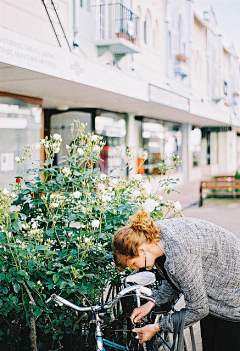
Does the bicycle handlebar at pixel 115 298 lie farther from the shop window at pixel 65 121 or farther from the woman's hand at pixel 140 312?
the shop window at pixel 65 121

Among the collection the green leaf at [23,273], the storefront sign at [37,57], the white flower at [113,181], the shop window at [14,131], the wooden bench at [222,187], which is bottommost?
the wooden bench at [222,187]

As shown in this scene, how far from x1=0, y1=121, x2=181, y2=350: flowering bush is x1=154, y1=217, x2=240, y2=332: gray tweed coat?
0.48 m

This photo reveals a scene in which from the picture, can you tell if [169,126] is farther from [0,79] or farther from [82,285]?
[82,285]

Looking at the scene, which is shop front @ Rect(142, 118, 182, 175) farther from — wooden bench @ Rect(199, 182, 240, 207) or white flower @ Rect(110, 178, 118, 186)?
white flower @ Rect(110, 178, 118, 186)

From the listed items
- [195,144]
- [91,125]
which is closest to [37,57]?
[91,125]

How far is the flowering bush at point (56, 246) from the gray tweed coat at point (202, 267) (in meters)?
0.48

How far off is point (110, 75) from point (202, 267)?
11233mm

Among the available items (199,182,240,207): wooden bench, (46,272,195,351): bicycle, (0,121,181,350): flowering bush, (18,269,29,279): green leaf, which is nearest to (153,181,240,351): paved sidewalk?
(199,182,240,207): wooden bench

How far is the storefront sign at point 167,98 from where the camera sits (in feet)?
53.5

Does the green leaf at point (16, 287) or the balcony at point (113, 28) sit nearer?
the green leaf at point (16, 287)

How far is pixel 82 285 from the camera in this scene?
309cm

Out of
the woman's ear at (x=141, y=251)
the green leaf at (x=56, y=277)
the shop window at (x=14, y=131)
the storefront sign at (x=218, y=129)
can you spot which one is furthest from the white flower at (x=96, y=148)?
the storefront sign at (x=218, y=129)

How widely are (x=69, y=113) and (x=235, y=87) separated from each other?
27.9m

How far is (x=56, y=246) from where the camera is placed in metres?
3.53
